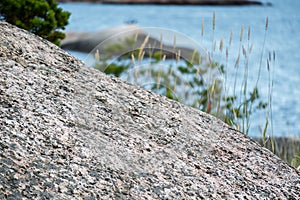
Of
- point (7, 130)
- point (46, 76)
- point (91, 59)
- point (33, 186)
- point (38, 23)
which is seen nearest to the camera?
point (33, 186)

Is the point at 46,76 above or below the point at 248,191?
above

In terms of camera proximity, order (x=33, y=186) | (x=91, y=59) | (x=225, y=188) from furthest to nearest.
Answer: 1. (x=91, y=59)
2. (x=225, y=188)
3. (x=33, y=186)

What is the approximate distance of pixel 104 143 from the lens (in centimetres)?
158

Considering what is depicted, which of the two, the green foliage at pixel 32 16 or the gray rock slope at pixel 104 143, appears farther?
the green foliage at pixel 32 16

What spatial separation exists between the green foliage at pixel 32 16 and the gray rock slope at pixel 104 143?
67.4 inches

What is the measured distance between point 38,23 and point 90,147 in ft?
7.50

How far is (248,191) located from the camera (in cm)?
167

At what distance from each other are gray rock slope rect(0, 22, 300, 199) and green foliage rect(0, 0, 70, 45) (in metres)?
1.71

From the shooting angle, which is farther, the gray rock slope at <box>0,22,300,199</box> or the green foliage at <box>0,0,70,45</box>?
the green foliage at <box>0,0,70,45</box>

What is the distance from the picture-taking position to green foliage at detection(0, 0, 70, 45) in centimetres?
370

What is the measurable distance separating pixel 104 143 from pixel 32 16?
2.43 metres

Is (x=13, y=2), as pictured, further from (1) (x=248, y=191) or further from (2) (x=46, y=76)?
(1) (x=248, y=191)

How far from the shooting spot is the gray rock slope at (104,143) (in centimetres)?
145

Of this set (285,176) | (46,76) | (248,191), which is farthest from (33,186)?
(285,176)
